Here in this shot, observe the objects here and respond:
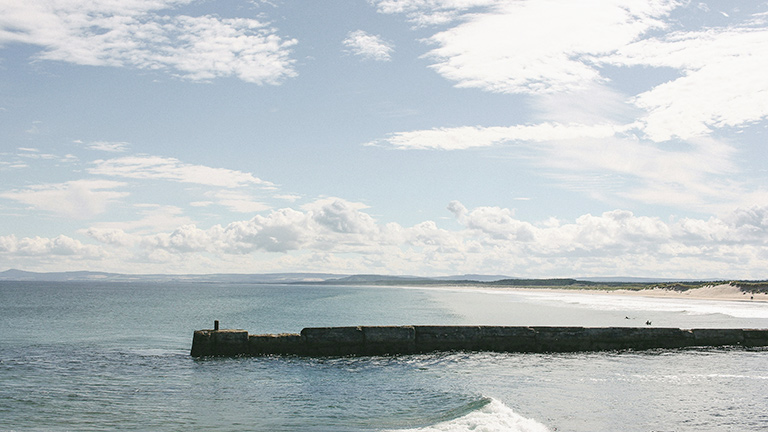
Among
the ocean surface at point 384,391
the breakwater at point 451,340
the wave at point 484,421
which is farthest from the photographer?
the breakwater at point 451,340

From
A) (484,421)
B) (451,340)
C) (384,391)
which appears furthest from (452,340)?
(484,421)

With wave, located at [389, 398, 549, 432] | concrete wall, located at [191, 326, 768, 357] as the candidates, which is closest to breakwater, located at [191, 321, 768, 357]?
concrete wall, located at [191, 326, 768, 357]

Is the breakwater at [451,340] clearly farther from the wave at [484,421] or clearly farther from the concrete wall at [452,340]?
the wave at [484,421]

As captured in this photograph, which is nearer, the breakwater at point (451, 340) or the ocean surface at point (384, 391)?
the ocean surface at point (384, 391)

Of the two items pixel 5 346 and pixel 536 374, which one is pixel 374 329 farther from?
pixel 5 346

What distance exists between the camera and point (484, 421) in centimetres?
1460

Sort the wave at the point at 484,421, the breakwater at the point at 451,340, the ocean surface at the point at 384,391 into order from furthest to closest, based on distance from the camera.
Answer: the breakwater at the point at 451,340
the ocean surface at the point at 384,391
the wave at the point at 484,421

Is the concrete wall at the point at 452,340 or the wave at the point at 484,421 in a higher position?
the concrete wall at the point at 452,340

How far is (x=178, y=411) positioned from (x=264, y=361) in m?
9.40

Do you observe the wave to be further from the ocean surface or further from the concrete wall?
the concrete wall

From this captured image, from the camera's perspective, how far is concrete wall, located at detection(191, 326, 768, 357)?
27266mm

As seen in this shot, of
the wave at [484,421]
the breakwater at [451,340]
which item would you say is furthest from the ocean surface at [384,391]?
the breakwater at [451,340]

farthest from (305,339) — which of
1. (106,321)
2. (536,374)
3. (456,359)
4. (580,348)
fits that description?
(106,321)

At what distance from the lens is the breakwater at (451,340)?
89.4ft
